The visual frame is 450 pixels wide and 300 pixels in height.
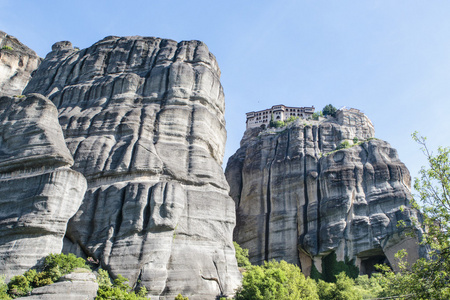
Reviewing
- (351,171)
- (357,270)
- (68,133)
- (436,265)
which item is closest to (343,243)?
(357,270)

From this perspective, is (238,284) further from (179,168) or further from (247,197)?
(247,197)

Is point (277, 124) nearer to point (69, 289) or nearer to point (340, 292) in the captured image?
point (340, 292)

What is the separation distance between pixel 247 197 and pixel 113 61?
2567 cm

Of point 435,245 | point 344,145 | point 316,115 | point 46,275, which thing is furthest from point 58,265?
point 316,115

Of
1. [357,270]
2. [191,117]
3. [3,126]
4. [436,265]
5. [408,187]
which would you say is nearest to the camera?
[436,265]

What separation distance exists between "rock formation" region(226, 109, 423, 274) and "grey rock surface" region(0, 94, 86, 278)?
30091 millimetres

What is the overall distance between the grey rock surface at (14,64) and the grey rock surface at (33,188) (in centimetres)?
2307

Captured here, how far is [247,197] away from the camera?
60.7 m

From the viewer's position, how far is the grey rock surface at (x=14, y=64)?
57.6 meters

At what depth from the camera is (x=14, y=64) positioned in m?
60.5

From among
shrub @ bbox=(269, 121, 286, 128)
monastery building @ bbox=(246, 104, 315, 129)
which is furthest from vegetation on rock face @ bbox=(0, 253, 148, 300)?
monastery building @ bbox=(246, 104, 315, 129)

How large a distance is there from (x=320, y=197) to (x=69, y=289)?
36.5m

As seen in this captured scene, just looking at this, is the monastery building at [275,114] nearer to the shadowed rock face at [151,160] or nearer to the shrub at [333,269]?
the shadowed rock face at [151,160]

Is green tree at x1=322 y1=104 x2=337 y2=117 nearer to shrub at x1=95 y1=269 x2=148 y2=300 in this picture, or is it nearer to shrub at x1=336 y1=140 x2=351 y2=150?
shrub at x1=336 y1=140 x2=351 y2=150
